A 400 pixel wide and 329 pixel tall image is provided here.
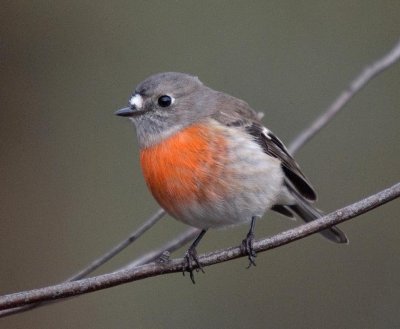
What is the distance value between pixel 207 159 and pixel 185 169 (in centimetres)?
15

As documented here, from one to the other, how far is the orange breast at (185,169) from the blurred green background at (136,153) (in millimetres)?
2591

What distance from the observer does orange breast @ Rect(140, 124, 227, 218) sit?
4.59 m

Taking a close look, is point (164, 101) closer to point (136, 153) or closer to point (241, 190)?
point (241, 190)

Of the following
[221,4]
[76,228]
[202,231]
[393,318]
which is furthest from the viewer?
[221,4]

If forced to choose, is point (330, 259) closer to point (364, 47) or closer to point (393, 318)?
point (393, 318)

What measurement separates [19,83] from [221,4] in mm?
2208

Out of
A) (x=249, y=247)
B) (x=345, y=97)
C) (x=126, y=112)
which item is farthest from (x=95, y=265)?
(x=345, y=97)

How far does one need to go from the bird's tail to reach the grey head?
0.75 metres

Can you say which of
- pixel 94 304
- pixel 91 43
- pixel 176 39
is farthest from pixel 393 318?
pixel 91 43

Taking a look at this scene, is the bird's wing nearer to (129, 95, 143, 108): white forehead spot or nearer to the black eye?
the black eye

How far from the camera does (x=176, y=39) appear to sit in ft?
26.9

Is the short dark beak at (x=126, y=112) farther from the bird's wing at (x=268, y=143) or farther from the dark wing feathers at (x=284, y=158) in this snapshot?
the dark wing feathers at (x=284, y=158)

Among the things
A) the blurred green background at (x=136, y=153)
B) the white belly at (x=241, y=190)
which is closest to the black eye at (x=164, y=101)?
the white belly at (x=241, y=190)

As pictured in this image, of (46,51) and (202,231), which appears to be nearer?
(202,231)
